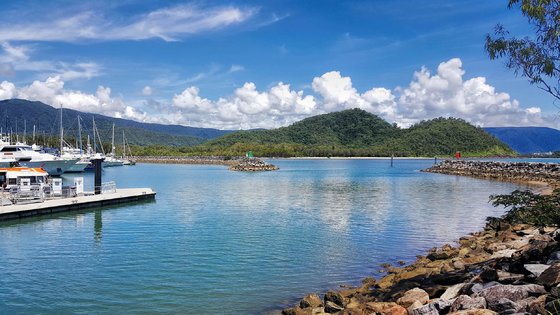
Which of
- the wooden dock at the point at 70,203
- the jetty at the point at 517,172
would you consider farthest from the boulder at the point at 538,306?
the jetty at the point at 517,172

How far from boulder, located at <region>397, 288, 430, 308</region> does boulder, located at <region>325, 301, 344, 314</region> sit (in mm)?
1718

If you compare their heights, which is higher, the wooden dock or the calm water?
the wooden dock

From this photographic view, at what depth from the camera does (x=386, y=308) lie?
457 inches

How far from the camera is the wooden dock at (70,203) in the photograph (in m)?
31.1

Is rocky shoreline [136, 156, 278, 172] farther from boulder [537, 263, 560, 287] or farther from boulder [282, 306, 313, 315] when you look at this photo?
boulder [537, 263, 560, 287]

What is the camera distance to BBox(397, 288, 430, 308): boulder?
38.4ft

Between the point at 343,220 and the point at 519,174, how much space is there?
2257 inches

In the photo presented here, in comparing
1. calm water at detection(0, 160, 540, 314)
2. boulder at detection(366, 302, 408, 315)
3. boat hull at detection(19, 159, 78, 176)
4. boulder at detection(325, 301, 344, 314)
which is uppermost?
boat hull at detection(19, 159, 78, 176)

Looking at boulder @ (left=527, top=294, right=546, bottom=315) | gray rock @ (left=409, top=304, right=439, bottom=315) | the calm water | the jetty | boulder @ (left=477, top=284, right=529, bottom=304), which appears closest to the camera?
boulder @ (left=527, top=294, right=546, bottom=315)

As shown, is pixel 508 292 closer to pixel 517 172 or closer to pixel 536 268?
pixel 536 268

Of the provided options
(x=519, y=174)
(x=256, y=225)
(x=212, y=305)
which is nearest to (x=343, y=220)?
(x=256, y=225)

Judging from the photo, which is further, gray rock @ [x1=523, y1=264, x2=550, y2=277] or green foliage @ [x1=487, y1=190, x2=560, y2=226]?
green foliage @ [x1=487, y1=190, x2=560, y2=226]

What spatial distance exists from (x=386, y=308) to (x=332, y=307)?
1882 millimetres

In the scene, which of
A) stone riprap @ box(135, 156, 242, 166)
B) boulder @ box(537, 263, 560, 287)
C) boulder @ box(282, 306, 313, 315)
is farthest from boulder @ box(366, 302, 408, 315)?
stone riprap @ box(135, 156, 242, 166)
